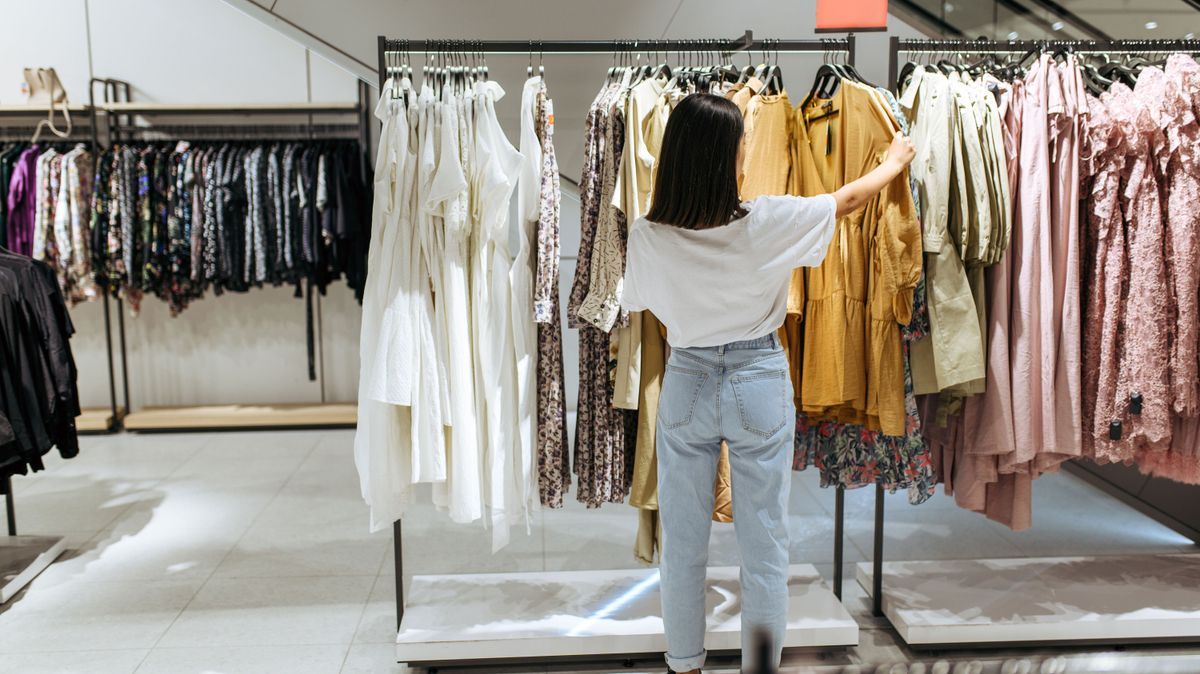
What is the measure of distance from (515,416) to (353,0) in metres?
1.77

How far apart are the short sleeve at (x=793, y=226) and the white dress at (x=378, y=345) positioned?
1.06 metres

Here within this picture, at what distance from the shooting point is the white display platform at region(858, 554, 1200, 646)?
106 inches

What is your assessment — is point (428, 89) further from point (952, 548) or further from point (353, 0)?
point (952, 548)

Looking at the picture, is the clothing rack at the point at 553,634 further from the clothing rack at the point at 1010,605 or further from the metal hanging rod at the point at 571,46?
the clothing rack at the point at 1010,605

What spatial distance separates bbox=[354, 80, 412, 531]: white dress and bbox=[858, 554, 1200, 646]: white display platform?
63.2 inches

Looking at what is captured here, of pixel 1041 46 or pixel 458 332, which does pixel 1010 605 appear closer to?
pixel 1041 46

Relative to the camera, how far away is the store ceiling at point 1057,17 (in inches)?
149

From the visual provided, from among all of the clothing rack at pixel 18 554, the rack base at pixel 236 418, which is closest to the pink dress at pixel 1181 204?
the clothing rack at pixel 18 554

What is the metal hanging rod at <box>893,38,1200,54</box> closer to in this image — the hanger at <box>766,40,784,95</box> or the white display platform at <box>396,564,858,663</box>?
the hanger at <box>766,40,784,95</box>

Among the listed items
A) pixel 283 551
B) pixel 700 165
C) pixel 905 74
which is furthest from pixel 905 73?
pixel 283 551

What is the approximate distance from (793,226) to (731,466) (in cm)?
60

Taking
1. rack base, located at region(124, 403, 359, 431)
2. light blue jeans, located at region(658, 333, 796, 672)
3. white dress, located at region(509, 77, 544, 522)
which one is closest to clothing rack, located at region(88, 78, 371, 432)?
rack base, located at region(124, 403, 359, 431)

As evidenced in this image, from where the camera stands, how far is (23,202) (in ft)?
17.2

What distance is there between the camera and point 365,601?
3154mm
